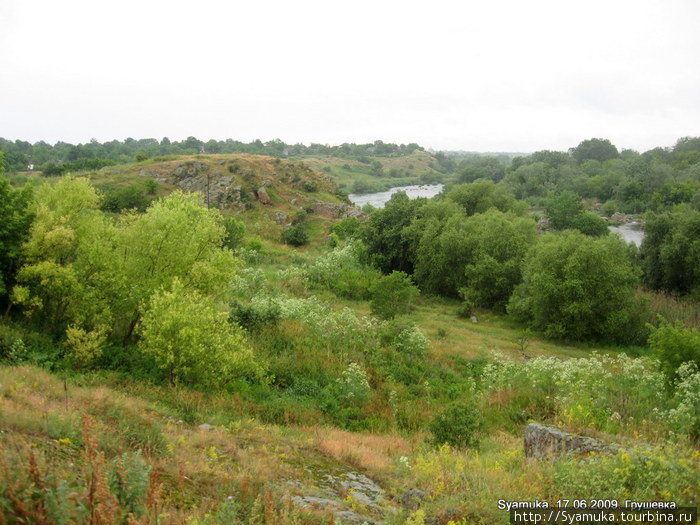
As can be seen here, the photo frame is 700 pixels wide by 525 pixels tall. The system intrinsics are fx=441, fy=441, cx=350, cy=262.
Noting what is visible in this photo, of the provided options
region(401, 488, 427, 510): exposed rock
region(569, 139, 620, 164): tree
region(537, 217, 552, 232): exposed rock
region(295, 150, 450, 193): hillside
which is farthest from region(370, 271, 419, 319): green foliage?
region(569, 139, 620, 164): tree

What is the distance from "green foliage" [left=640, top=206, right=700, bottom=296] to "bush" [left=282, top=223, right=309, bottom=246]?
3489 centimetres

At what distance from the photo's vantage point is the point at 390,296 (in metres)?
28.9

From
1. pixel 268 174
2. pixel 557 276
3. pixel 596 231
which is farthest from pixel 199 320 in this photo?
pixel 596 231

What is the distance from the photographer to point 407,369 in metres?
19.3

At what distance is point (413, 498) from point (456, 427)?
13.8 ft

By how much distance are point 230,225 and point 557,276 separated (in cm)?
2781

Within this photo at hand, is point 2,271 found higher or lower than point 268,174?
lower

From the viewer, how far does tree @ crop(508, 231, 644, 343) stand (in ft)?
91.8

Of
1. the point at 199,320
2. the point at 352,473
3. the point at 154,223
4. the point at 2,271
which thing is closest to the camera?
the point at 352,473

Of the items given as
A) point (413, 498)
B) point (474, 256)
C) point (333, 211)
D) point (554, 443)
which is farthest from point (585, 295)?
point (333, 211)

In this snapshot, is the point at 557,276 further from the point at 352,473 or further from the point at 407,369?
the point at 352,473

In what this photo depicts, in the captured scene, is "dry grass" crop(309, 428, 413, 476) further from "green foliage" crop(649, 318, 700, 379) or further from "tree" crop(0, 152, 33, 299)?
"tree" crop(0, 152, 33, 299)

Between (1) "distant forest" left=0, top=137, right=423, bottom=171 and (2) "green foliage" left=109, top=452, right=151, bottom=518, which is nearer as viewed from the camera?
(2) "green foliage" left=109, top=452, right=151, bottom=518

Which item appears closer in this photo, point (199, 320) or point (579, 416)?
point (579, 416)
